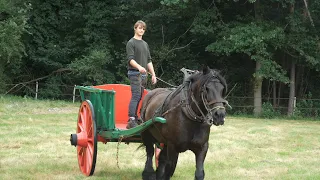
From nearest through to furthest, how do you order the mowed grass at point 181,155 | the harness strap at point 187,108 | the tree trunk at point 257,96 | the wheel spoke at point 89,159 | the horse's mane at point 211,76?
1. the horse's mane at point 211,76
2. the harness strap at point 187,108
3. the wheel spoke at point 89,159
4. the mowed grass at point 181,155
5. the tree trunk at point 257,96

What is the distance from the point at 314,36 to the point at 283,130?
7.78m

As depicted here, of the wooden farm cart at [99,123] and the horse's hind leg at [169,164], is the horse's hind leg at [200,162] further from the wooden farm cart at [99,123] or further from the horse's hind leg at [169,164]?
the wooden farm cart at [99,123]

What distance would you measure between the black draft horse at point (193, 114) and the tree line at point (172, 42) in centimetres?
1471

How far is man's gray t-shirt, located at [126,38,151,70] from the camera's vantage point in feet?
22.7

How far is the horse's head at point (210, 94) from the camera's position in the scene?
5.13 meters

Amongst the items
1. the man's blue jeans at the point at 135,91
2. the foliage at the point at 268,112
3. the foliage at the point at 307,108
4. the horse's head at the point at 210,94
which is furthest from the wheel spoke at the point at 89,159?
the foliage at the point at 307,108

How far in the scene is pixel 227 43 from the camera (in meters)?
20.9

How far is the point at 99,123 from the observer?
7543 mm

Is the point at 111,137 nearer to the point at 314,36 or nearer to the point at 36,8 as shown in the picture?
the point at 314,36

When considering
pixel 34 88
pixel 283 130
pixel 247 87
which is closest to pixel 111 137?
pixel 283 130

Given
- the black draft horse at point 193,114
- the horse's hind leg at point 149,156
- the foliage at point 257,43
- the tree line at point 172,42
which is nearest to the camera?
the black draft horse at point 193,114

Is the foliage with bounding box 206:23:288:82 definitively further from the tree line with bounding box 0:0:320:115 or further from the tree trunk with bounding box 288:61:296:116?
the tree trunk with bounding box 288:61:296:116

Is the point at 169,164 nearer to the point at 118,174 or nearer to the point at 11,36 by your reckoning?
the point at 118,174

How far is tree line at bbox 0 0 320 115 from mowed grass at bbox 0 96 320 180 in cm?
653
